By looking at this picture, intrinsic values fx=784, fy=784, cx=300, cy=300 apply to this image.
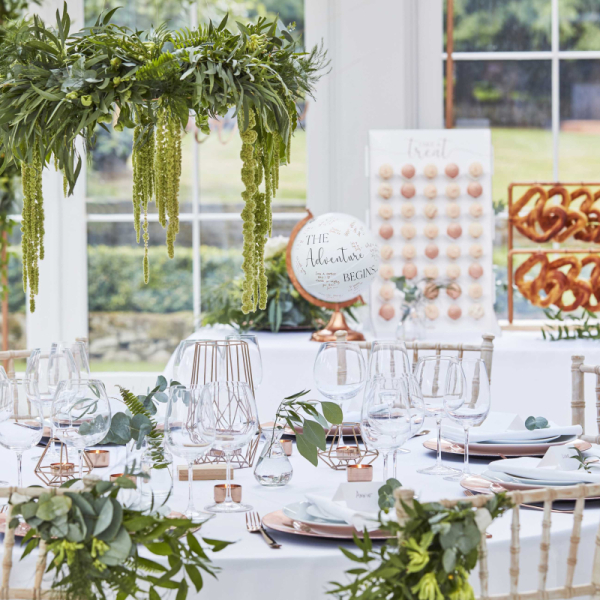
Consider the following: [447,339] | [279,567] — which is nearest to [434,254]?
[447,339]

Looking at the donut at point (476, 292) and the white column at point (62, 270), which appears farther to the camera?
the white column at point (62, 270)

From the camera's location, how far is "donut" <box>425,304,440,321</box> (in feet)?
8.48

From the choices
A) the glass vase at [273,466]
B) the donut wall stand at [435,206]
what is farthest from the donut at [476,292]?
the glass vase at [273,466]

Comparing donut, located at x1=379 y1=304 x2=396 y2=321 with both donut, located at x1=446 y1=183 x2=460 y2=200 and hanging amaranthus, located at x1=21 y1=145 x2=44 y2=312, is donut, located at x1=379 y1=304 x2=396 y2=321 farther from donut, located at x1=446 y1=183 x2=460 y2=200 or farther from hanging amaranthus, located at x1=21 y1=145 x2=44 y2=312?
hanging amaranthus, located at x1=21 y1=145 x2=44 y2=312

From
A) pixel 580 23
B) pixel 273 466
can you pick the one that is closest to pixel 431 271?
pixel 580 23

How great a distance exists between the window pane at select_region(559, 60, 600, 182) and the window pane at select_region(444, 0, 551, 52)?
0.15 m

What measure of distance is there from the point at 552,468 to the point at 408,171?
1644 mm

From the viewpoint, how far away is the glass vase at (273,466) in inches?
46.6

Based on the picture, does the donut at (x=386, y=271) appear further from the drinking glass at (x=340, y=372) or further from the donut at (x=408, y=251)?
the drinking glass at (x=340, y=372)

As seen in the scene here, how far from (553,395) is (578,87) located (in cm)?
131

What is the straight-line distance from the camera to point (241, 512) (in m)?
1.05

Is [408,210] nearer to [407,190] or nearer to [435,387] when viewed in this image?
[407,190]

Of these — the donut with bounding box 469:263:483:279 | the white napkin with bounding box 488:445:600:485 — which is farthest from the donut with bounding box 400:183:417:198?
the white napkin with bounding box 488:445:600:485

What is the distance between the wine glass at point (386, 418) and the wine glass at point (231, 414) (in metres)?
0.15
